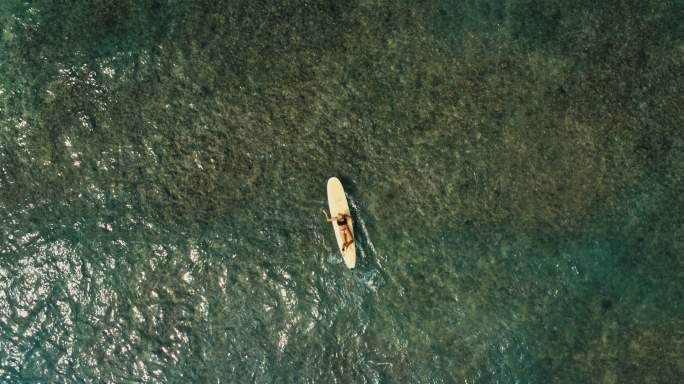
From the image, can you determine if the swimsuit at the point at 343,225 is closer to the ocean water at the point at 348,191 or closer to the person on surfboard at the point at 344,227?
the person on surfboard at the point at 344,227

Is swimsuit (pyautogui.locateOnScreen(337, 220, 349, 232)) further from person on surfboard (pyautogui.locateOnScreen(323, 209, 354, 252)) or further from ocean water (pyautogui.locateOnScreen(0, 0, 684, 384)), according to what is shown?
ocean water (pyautogui.locateOnScreen(0, 0, 684, 384))

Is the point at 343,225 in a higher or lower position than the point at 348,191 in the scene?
lower

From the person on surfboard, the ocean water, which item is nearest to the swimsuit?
the person on surfboard

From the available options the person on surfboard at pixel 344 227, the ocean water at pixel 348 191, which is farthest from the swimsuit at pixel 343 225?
the ocean water at pixel 348 191

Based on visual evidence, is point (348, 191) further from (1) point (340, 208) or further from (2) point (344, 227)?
(2) point (344, 227)

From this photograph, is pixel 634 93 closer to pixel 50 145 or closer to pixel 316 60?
pixel 316 60

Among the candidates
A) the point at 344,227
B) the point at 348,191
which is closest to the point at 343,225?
the point at 344,227

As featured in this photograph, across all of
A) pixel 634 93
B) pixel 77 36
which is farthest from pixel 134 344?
pixel 634 93

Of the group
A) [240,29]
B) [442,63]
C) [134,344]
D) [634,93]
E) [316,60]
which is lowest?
[134,344]
